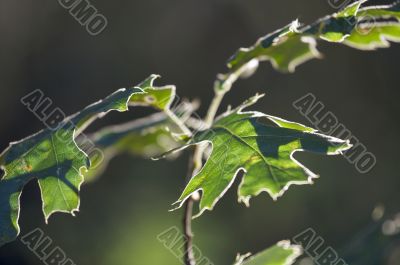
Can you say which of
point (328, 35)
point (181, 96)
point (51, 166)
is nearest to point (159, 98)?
point (51, 166)

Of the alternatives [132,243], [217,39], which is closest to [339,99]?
[217,39]

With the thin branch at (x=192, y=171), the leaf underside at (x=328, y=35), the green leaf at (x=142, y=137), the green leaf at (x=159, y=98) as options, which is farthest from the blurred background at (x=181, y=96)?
the green leaf at (x=159, y=98)

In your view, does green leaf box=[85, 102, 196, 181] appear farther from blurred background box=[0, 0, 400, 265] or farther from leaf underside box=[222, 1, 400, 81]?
blurred background box=[0, 0, 400, 265]

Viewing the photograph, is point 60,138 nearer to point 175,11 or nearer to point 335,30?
point 335,30

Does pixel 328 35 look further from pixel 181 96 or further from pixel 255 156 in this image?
pixel 181 96

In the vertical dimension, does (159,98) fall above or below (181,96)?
above

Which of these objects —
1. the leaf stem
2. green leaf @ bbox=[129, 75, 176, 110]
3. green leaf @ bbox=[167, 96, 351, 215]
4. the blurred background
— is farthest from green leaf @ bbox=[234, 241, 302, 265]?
the blurred background
